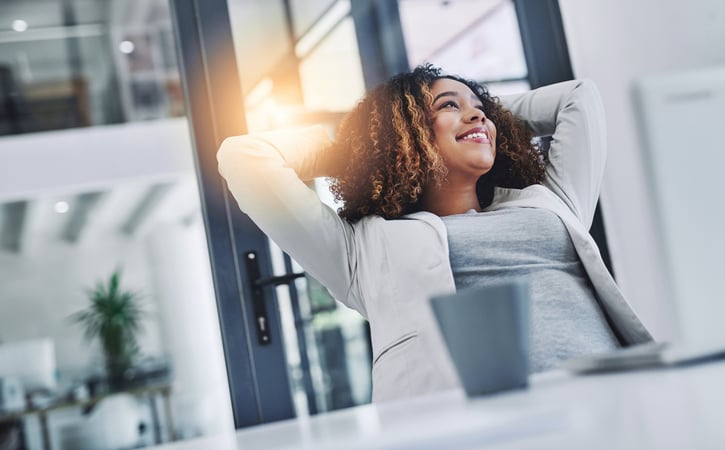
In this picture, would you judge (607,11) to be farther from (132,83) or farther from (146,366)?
(146,366)

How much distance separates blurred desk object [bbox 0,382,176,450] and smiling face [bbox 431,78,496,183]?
5.47 metres

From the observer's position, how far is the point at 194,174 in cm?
527

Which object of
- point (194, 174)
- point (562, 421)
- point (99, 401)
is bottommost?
point (99, 401)

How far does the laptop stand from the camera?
2.45 feet

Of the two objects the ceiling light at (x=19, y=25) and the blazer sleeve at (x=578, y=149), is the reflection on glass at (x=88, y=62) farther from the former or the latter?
the blazer sleeve at (x=578, y=149)

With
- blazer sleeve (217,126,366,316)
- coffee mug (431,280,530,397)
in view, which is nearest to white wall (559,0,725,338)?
blazer sleeve (217,126,366,316)

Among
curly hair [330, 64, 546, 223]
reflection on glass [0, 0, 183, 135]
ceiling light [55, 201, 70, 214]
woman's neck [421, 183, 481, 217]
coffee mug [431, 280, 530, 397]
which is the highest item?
reflection on glass [0, 0, 183, 135]

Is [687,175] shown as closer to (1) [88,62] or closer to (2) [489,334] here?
(2) [489,334]

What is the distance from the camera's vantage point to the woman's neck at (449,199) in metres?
2.01

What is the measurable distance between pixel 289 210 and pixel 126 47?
608cm


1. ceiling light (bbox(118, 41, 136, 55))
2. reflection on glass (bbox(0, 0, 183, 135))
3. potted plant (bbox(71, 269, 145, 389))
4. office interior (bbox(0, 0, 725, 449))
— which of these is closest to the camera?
office interior (bbox(0, 0, 725, 449))

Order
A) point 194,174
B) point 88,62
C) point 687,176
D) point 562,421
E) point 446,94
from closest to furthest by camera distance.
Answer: point 562,421, point 687,176, point 446,94, point 194,174, point 88,62

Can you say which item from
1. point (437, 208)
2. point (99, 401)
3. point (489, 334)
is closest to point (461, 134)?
point (437, 208)

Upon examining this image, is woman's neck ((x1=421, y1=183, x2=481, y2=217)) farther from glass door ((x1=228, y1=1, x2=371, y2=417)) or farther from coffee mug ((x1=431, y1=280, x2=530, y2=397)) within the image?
coffee mug ((x1=431, y1=280, x2=530, y2=397))
